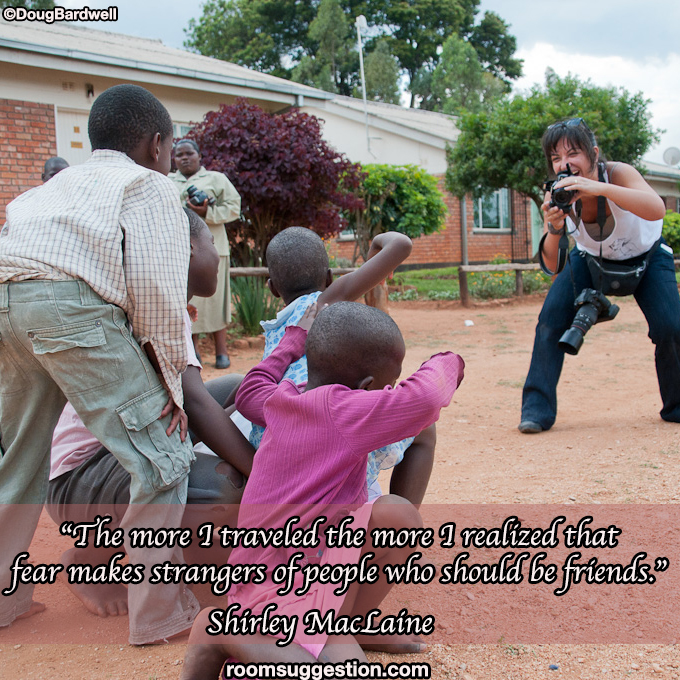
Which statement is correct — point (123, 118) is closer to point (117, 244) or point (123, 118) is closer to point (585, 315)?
point (117, 244)

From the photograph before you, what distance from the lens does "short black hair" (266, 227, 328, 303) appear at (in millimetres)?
2463

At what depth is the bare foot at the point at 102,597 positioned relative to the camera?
2.28m

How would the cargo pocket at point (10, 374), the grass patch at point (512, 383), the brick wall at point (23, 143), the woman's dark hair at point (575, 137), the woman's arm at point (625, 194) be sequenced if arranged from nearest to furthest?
the cargo pocket at point (10, 374)
the woman's arm at point (625, 194)
the woman's dark hair at point (575, 137)
the grass patch at point (512, 383)
the brick wall at point (23, 143)

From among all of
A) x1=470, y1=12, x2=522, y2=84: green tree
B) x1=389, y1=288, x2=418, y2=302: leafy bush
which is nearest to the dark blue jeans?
x1=389, y1=288, x2=418, y2=302: leafy bush

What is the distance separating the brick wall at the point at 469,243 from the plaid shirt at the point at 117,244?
16319 millimetres

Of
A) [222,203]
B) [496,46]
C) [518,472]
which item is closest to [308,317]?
[518,472]

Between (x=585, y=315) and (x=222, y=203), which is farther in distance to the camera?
(x=222, y=203)

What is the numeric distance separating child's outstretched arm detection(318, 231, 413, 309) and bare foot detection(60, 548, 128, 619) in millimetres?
1201

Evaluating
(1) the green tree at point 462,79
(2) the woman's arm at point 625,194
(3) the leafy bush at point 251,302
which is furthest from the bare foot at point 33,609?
(1) the green tree at point 462,79

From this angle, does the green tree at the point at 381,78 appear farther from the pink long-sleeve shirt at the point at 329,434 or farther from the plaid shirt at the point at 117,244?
the pink long-sleeve shirt at the point at 329,434

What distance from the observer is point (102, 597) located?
231 cm

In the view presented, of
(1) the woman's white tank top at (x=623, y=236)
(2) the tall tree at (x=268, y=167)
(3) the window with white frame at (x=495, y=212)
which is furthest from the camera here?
(3) the window with white frame at (x=495, y=212)

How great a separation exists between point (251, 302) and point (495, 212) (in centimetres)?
1484

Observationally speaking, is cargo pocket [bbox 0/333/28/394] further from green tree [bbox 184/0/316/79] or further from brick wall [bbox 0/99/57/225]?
green tree [bbox 184/0/316/79]
